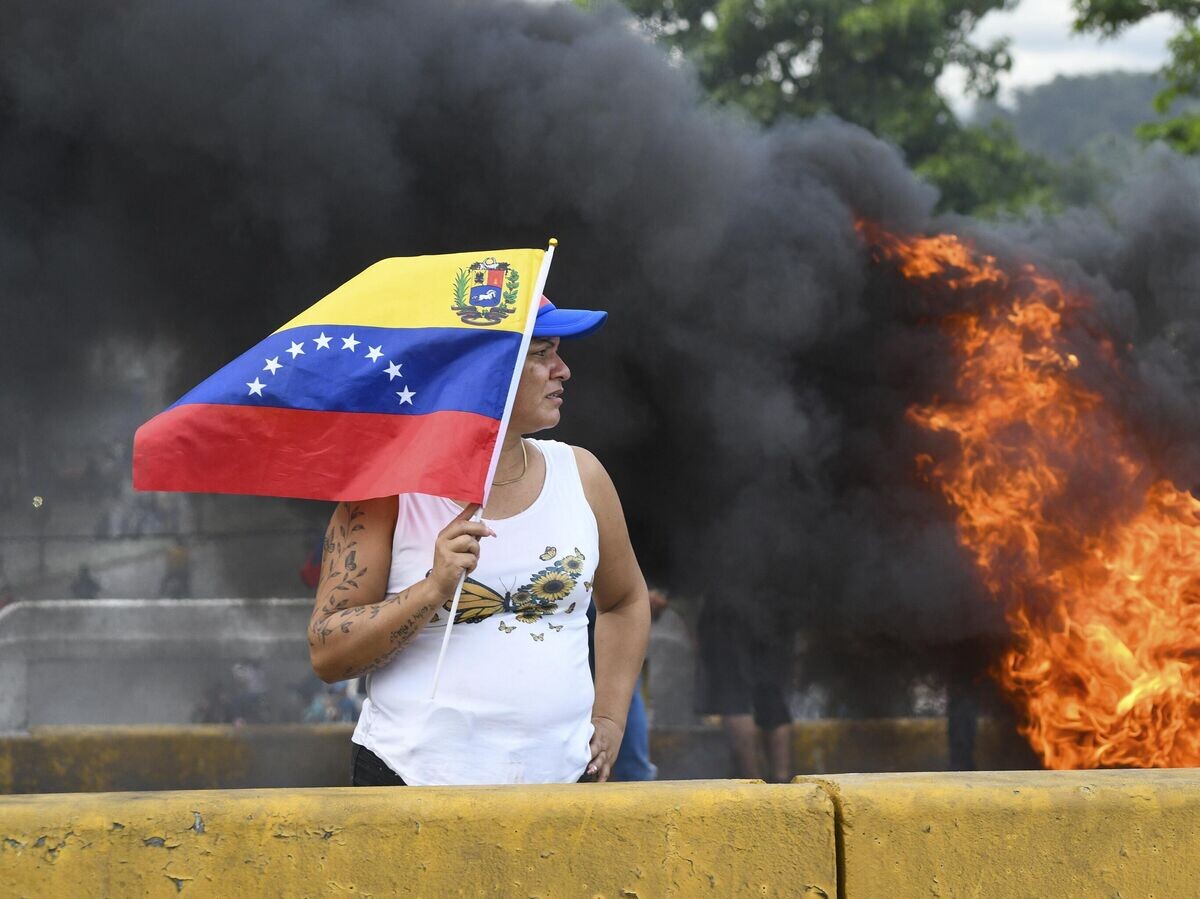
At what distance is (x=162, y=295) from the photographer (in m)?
8.16

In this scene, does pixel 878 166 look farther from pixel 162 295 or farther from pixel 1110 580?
pixel 162 295

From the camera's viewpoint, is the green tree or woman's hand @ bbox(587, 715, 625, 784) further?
the green tree

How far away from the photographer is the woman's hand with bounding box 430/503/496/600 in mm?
2582

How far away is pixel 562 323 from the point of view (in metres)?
2.95

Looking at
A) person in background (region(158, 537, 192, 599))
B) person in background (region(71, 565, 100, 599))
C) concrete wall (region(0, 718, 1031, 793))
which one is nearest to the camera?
concrete wall (region(0, 718, 1031, 793))

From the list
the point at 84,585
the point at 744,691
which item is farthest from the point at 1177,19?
the point at 84,585

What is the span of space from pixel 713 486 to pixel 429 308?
5755 mm

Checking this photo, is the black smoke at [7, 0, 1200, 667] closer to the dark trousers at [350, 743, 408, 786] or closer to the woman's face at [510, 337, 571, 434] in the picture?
the woman's face at [510, 337, 571, 434]

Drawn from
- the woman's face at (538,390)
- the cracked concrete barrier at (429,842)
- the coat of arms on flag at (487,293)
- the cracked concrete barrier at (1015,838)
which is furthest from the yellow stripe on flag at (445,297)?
the cracked concrete barrier at (1015,838)

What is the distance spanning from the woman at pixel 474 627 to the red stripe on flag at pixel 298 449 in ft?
0.29

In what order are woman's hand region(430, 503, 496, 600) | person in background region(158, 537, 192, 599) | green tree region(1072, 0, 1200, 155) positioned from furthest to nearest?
person in background region(158, 537, 192, 599) → green tree region(1072, 0, 1200, 155) → woman's hand region(430, 503, 496, 600)

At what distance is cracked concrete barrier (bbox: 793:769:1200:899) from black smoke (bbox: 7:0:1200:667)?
17.4ft

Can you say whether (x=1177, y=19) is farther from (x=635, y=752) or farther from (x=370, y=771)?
(x=370, y=771)

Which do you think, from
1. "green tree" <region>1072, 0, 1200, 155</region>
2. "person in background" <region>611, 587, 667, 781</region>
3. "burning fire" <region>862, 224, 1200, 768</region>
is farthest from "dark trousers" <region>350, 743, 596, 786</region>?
"green tree" <region>1072, 0, 1200, 155</region>
